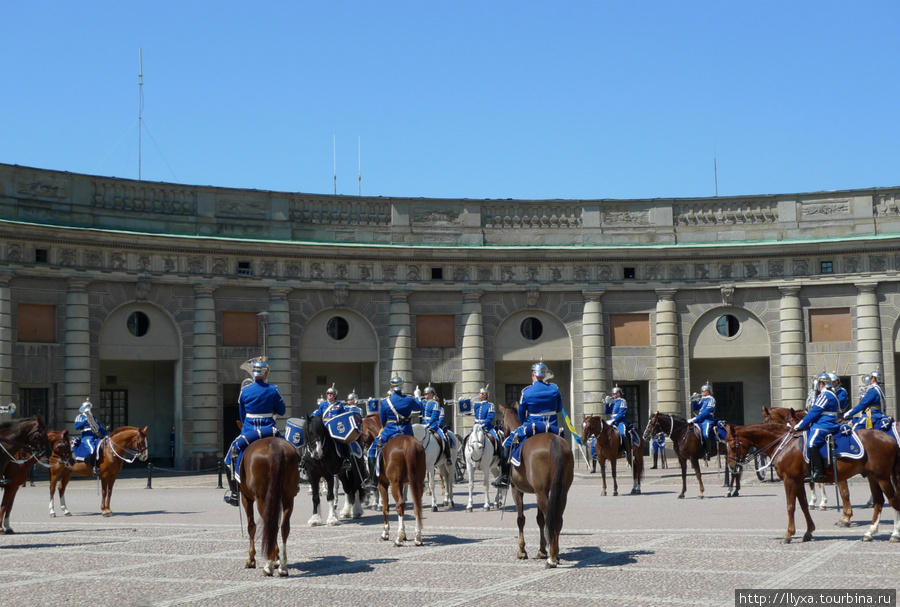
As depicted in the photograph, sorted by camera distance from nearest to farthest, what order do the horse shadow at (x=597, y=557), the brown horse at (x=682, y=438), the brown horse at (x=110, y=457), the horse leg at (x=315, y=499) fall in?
the horse shadow at (x=597, y=557)
the horse leg at (x=315, y=499)
the brown horse at (x=110, y=457)
the brown horse at (x=682, y=438)

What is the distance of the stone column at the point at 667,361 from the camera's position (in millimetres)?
43750

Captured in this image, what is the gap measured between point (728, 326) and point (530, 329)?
813 centimetres

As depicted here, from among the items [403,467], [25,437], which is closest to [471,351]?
[25,437]

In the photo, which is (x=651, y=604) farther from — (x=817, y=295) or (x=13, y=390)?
(x=817, y=295)

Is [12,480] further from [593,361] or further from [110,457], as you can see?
[593,361]

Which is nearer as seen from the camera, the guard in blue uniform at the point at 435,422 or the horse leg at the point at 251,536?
the horse leg at the point at 251,536

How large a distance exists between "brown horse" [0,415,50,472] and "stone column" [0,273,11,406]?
54.3 feet

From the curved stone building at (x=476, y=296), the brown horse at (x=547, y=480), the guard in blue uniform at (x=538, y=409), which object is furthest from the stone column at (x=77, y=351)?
the brown horse at (x=547, y=480)

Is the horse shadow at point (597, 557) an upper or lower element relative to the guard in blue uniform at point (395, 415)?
lower

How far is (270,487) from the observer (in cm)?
1522

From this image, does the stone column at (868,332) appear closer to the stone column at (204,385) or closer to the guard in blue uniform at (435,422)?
the guard in blue uniform at (435,422)

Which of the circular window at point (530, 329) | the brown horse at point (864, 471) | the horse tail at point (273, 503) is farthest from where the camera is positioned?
the circular window at point (530, 329)

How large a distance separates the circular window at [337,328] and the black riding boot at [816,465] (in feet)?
87.9

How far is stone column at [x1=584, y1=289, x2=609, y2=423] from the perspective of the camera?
43719mm
